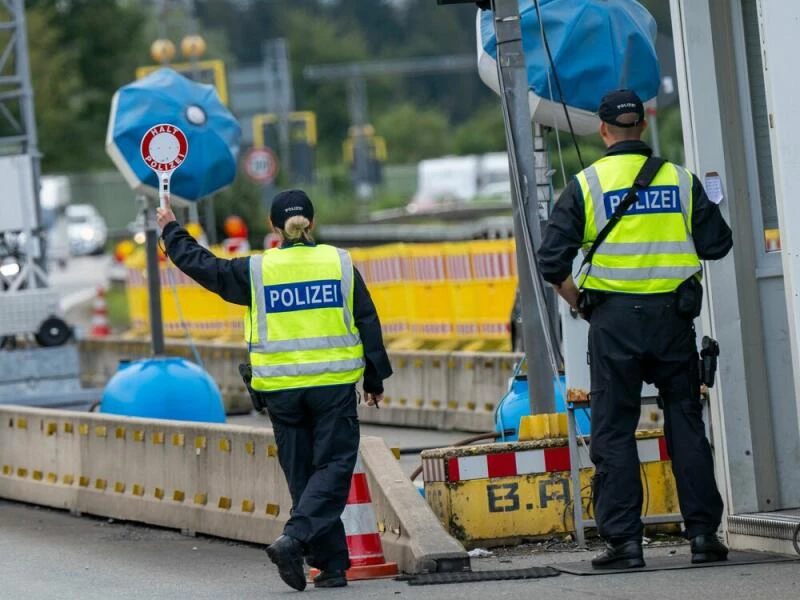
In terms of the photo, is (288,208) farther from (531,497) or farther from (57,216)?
(57,216)

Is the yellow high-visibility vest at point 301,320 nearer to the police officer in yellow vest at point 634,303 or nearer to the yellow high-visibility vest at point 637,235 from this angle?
the police officer in yellow vest at point 634,303

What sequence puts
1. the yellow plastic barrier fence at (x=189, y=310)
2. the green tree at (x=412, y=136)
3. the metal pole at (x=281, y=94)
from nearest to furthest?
the yellow plastic barrier fence at (x=189, y=310) < the metal pole at (x=281, y=94) < the green tree at (x=412, y=136)

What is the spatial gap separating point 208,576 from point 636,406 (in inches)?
100

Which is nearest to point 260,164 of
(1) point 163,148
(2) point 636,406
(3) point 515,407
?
(3) point 515,407

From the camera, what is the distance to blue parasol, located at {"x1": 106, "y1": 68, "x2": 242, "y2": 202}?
51.1 feet

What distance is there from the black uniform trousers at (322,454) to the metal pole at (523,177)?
6.03 feet

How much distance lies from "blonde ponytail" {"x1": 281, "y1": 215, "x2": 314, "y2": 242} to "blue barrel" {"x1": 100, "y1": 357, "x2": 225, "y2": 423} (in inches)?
236

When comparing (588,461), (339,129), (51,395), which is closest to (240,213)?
(51,395)

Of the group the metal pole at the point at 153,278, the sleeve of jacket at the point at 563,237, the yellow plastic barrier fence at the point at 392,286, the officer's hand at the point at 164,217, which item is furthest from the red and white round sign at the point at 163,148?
the yellow plastic barrier fence at the point at 392,286

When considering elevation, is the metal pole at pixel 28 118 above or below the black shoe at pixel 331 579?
above

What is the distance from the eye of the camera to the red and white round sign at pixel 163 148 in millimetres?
10758

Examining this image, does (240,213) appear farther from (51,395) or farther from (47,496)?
(47,496)

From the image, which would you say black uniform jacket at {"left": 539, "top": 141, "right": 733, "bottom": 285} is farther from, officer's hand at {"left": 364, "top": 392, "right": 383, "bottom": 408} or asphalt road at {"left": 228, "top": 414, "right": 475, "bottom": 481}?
asphalt road at {"left": 228, "top": 414, "right": 475, "bottom": 481}

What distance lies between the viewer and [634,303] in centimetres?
873
